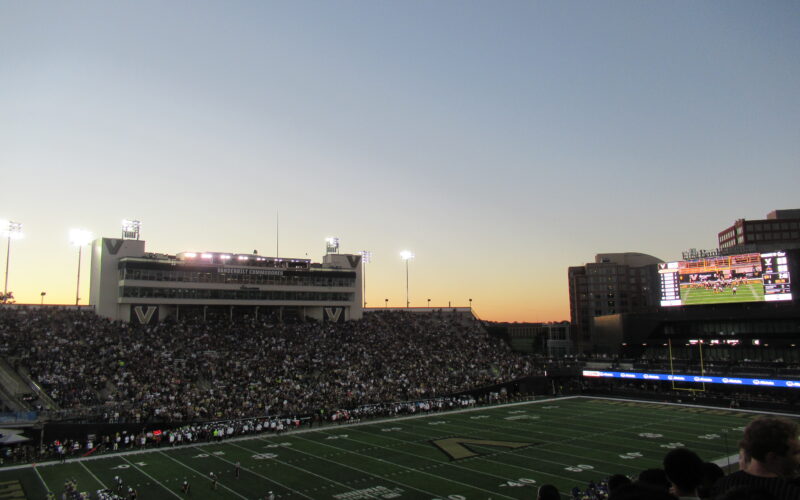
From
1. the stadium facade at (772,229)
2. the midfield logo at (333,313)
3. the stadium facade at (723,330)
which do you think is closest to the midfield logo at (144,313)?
the midfield logo at (333,313)

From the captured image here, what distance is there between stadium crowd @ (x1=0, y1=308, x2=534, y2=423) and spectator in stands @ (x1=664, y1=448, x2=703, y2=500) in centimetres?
4004

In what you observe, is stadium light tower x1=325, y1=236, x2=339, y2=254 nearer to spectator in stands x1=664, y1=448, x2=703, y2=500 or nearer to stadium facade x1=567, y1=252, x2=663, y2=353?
spectator in stands x1=664, y1=448, x2=703, y2=500

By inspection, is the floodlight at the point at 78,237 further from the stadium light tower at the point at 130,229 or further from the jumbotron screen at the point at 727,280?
the jumbotron screen at the point at 727,280

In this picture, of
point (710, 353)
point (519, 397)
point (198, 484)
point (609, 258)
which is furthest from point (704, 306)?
point (609, 258)

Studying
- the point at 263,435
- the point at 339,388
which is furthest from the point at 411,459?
the point at 339,388

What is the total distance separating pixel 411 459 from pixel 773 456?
29796 millimetres

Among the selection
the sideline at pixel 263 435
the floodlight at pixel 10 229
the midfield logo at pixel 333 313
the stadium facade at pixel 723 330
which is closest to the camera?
the sideline at pixel 263 435

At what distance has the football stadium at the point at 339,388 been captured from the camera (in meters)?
28.8

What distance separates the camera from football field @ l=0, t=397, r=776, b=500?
25.9 m

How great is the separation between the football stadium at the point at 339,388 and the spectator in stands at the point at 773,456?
13668mm

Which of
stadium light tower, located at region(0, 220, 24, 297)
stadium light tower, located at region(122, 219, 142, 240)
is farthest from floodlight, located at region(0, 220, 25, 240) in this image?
stadium light tower, located at region(122, 219, 142, 240)

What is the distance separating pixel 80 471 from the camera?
96.8 ft

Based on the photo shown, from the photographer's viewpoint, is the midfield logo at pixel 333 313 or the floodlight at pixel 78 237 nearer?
the floodlight at pixel 78 237

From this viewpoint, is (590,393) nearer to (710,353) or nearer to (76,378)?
(710,353)
